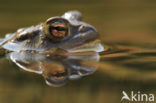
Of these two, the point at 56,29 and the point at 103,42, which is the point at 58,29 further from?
the point at 103,42

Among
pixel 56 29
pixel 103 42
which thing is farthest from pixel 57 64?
pixel 103 42

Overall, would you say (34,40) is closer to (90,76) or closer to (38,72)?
(38,72)

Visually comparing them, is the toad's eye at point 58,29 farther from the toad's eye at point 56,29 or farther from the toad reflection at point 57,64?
the toad reflection at point 57,64

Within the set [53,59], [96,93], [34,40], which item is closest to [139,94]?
[96,93]

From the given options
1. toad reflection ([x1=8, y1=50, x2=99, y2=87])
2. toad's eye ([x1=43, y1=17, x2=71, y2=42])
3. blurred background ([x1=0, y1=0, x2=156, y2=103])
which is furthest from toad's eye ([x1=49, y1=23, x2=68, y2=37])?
blurred background ([x1=0, y1=0, x2=156, y2=103])

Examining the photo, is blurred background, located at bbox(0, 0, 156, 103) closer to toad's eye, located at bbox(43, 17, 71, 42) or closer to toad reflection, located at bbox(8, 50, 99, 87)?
toad reflection, located at bbox(8, 50, 99, 87)
